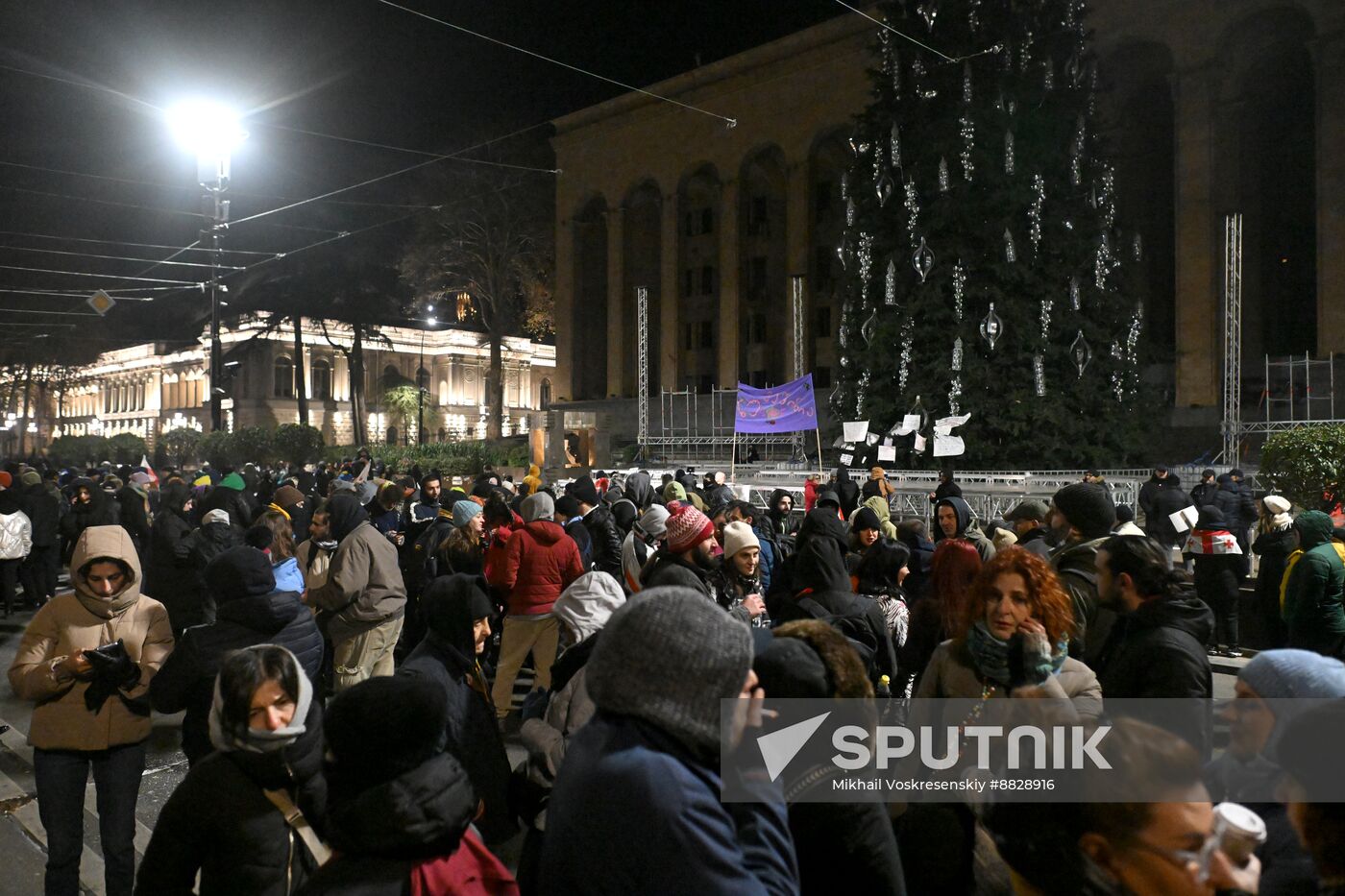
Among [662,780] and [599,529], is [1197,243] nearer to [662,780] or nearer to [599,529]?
[599,529]

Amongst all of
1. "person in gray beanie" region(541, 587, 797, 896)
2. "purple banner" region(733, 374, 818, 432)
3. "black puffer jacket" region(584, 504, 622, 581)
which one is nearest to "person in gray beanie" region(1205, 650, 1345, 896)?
"person in gray beanie" region(541, 587, 797, 896)

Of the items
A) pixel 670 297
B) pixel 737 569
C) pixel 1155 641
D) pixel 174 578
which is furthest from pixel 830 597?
pixel 670 297

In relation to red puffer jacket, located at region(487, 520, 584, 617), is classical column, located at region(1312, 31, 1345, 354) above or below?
above

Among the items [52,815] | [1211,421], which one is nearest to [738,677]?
[52,815]

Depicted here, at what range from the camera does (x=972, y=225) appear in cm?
1961

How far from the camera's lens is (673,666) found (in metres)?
1.74

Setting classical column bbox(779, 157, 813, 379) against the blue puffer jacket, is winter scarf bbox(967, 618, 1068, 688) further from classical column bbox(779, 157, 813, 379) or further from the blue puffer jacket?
classical column bbox(779, 157, 813, 379)

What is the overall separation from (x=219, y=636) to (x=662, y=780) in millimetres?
2874

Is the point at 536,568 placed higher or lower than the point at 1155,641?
lower

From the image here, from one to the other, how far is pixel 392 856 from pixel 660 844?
77 cm

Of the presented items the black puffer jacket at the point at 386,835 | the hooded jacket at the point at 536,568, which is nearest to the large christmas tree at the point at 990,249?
the hooded jacket at the point at 536,568

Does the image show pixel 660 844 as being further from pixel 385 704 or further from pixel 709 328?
pixel 709 328

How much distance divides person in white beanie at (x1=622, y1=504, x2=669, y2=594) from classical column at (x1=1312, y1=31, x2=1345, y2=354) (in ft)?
80.3

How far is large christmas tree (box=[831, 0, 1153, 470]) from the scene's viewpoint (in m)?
19.2
